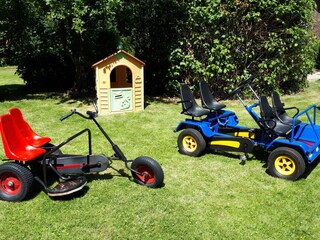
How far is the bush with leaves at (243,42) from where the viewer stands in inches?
376

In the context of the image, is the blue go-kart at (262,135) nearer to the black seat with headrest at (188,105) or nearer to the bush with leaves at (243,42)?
the black seat with headrest at (188,105)

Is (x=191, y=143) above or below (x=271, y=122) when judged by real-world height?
below

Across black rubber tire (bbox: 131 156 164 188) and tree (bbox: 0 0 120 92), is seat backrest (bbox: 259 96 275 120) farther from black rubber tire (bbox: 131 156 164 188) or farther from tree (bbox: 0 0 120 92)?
tree (bbox: 0 0 120 92)

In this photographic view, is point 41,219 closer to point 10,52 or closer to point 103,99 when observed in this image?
point 103,99

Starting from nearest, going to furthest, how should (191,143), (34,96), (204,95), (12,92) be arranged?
(191,143) → (204,95) → (34,96) → (12,92)

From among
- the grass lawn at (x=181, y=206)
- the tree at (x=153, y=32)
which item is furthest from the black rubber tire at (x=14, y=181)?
the tree at (x=153, y=32)

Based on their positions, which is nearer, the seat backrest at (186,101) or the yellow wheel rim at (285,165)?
the yellow wheel rim at (285,165)

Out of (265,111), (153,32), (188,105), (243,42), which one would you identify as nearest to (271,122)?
(265,111)

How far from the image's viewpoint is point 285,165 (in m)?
4.71

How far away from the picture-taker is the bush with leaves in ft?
31.3

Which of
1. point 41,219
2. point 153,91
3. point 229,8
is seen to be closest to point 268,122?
point 41,219

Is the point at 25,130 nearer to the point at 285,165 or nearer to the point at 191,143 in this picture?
the point at 191,143

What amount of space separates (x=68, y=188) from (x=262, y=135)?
9.75ft

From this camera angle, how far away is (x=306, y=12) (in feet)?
31.7
